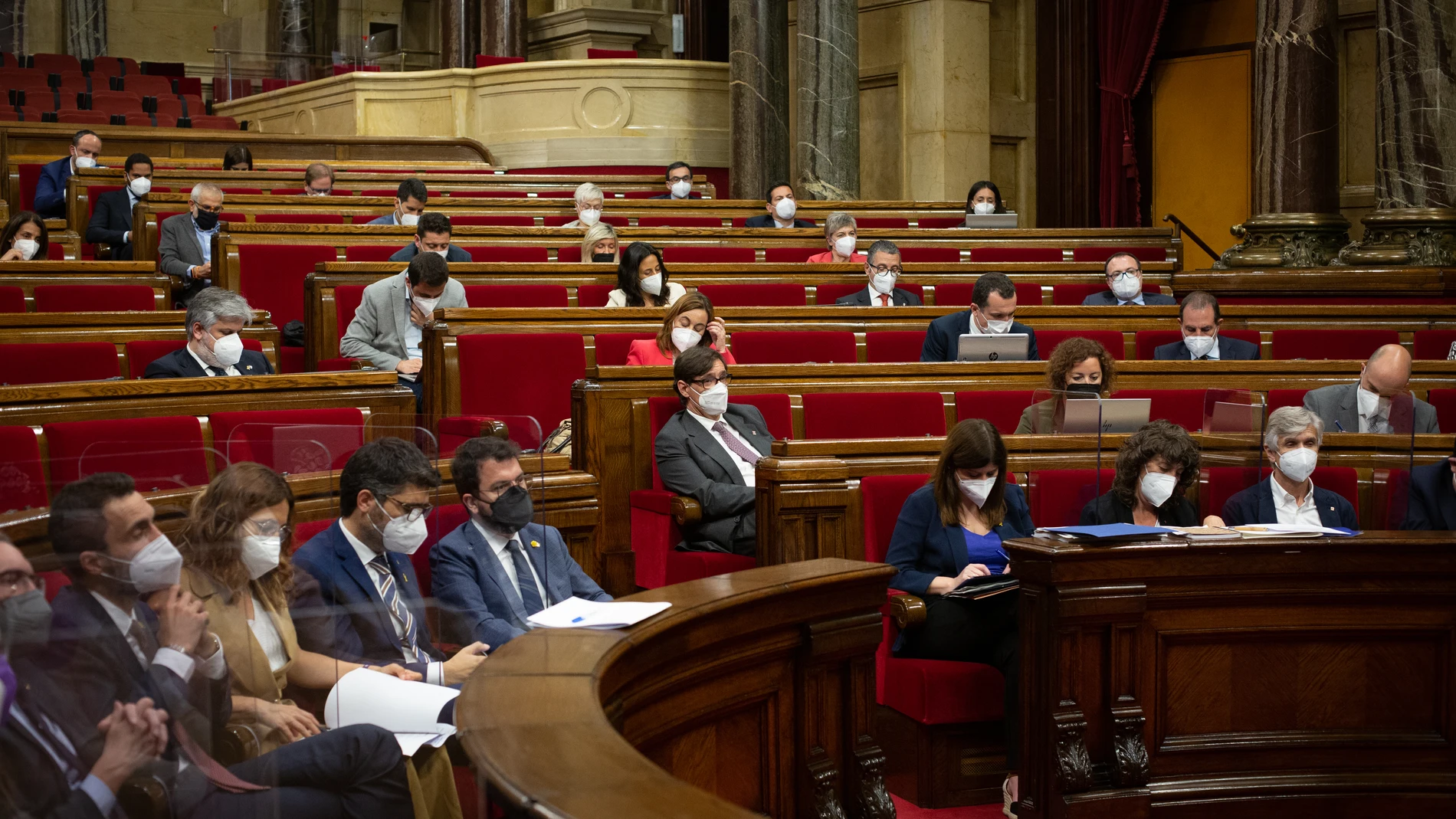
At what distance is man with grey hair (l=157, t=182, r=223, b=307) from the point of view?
614 cm

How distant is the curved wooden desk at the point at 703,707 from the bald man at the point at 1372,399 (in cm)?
202

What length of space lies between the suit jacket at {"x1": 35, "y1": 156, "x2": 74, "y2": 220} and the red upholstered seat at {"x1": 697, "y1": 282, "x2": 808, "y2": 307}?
408cm

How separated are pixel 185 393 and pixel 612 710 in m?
2.25

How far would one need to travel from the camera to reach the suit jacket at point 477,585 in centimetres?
215

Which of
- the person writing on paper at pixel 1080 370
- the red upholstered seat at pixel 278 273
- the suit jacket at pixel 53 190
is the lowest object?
the person writing on paper at pixel 1080 370

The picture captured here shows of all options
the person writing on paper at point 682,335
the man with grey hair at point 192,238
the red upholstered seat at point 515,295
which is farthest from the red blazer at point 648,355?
the man with grey hair at point 192,238

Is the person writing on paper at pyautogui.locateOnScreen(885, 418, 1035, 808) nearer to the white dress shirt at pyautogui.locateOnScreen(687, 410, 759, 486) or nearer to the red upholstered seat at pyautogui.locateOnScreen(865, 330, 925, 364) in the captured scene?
the white dress shirt at pyautogui.locateOnScreen(687, 410, 759, 486)

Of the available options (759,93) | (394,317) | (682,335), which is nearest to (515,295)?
(394,317)

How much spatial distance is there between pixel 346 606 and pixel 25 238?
4.65 metres

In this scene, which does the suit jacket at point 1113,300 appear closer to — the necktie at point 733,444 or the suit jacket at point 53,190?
the necktie at point 733,444

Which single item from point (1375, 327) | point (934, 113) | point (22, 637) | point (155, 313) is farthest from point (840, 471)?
point (934, 113)

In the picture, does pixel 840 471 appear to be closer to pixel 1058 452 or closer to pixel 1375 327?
pixel 1058 452

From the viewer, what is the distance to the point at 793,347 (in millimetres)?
5062

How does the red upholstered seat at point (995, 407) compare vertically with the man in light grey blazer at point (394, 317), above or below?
below
